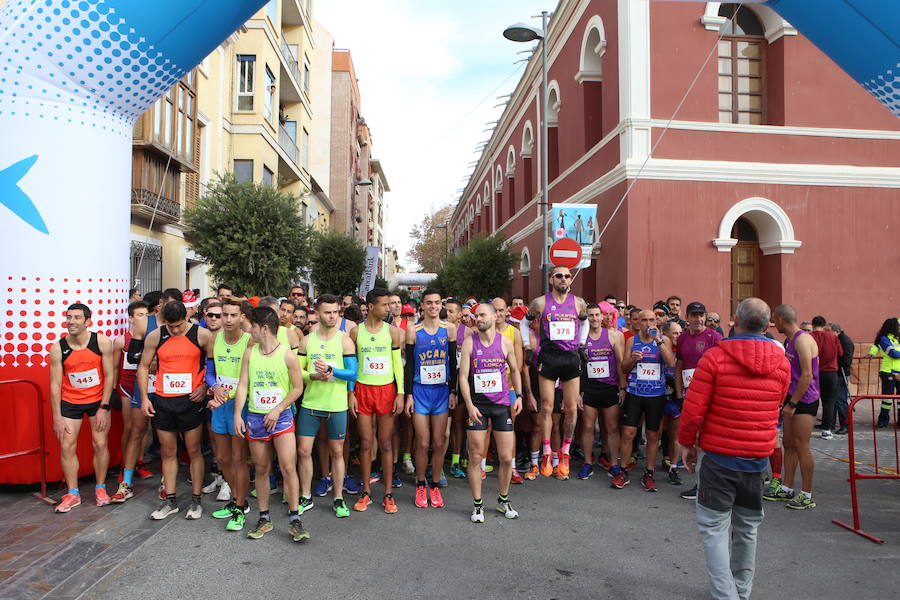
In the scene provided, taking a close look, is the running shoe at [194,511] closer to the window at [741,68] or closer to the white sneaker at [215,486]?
the white sneaker at [215,486]

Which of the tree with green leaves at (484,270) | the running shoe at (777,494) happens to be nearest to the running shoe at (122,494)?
the running shoe at (777,494)

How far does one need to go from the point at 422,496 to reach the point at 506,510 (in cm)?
86

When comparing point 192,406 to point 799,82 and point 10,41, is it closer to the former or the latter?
point 10,41

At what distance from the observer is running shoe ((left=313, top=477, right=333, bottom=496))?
5965 mm

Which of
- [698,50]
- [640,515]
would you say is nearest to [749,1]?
[640,515]

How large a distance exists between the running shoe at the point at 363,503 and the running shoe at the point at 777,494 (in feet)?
13.1

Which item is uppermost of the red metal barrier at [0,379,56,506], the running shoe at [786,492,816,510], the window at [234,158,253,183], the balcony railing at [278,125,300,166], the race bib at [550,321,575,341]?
the balcony railing at [278,125,300,166]

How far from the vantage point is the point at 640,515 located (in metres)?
5.41

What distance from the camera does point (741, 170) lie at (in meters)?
13.2

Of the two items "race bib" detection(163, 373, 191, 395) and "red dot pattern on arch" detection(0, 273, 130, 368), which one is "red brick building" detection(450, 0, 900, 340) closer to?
"race bib" detection(163, 373, 191, 395)

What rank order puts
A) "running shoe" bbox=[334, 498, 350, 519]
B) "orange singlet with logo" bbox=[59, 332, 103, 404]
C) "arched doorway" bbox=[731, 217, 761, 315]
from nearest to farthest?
"running shoe" bbox=[334, 498, 350, 519] < "orange singlet with logo" bbox=[59, 332, 103, 404] < "arched doorway" bbox=[731, 217, 761, 315]

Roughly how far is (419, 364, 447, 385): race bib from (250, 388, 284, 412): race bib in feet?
4.83

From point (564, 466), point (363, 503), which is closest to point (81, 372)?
point (363, 503)

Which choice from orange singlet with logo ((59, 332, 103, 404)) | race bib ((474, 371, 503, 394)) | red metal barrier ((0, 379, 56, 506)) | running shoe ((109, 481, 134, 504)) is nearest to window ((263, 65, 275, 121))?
red metal barrier ((0, 379, 56, 506))
